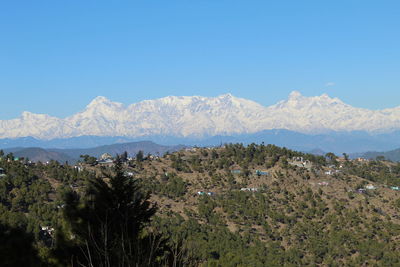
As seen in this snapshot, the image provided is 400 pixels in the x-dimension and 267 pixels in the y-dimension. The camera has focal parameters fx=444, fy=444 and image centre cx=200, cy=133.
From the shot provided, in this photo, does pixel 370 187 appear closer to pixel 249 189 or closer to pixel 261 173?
pixel 261 173

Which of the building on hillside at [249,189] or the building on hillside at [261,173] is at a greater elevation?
the building on hillside at [261,173]

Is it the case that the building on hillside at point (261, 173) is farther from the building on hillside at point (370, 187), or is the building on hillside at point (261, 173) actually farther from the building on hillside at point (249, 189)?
the building on hillside at point (370, 187)

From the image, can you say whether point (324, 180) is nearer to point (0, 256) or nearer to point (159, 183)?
point (159, 183)

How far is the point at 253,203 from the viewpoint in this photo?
10444cm

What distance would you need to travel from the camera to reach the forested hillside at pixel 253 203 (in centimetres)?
7700

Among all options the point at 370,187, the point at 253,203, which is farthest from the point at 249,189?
the point at 370,187

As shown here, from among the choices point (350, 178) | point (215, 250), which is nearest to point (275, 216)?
point (215, 250)

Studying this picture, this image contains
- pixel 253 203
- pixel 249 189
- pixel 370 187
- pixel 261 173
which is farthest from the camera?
pixel 261 173

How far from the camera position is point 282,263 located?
250ft

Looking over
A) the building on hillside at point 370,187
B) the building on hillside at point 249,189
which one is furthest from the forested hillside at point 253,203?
the building on hillside at point 370,187

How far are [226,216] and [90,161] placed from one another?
201 feet

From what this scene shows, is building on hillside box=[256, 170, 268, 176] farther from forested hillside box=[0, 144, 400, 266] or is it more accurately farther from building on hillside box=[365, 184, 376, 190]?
building on hillside box=[365, 184, 376, 190]

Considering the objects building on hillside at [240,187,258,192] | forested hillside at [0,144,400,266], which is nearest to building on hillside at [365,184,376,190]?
forested hillside at [0,144,400,266]

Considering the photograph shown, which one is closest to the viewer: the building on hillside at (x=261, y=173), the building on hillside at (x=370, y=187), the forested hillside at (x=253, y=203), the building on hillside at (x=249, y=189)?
the forested hillside at (x=253, y=203)
